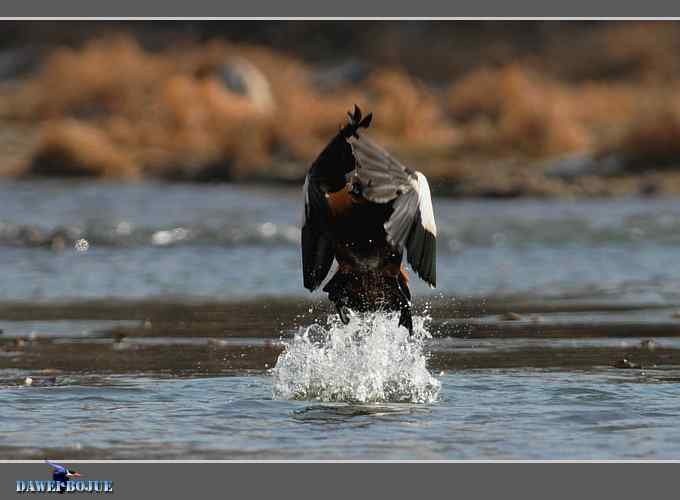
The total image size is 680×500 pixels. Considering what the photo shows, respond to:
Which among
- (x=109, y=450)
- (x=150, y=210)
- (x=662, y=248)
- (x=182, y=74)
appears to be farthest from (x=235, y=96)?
(x=109, y=450)

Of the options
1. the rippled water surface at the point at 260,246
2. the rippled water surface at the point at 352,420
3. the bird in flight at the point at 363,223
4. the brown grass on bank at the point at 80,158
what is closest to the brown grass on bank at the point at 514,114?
the rippled water surface at the point at 260,246

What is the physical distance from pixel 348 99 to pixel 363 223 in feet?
74.8

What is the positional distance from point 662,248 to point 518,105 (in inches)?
474

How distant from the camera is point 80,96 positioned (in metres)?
32.7

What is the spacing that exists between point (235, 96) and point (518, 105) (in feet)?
23.8

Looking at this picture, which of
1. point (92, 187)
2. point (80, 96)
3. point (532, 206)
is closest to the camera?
point (532, 206)

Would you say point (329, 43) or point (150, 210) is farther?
point (329, 43)

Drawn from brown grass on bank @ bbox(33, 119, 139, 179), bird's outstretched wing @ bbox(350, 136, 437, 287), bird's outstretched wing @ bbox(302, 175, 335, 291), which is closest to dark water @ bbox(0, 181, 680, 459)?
bird's outstretched wing @ bbox(302, 175, 335, 291)

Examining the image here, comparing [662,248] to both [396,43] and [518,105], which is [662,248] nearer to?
[518,105]

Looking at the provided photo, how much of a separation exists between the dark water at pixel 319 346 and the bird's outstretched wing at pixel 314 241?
62 cm

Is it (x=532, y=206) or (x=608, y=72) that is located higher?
(x=608, y=72)

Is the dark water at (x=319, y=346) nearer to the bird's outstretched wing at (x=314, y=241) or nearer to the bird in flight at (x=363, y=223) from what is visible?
the bird in flight at (x=363, y=223)
